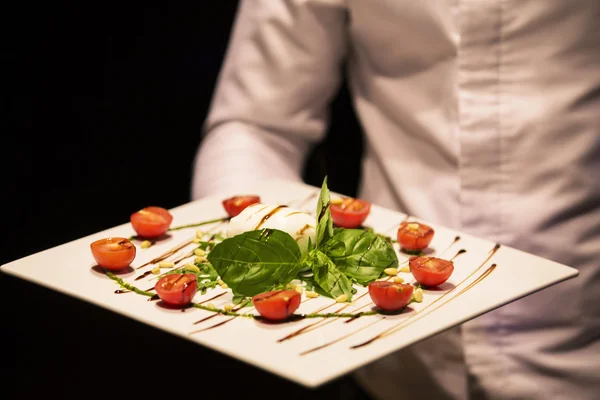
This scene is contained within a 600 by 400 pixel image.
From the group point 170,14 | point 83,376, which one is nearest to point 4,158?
point 170,14

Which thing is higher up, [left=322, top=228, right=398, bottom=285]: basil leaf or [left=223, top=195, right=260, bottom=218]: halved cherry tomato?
[left=223, top=195, right=260, bottom=218]: halved cherry tomato

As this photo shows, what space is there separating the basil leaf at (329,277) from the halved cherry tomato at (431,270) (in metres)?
0.11

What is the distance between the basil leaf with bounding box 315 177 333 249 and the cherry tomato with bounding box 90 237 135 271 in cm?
33

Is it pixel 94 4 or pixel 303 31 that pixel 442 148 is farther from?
pixel 94 4

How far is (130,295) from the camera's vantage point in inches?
42.3

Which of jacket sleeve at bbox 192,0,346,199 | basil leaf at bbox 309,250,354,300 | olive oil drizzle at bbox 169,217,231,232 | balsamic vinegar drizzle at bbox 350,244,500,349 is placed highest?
jacket sleeve at bbox 192,0,346,199

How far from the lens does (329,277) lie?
1.13 m

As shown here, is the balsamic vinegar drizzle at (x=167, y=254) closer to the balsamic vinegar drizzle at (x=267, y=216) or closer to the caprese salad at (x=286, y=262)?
the caprese salad at (x=286, y=262)

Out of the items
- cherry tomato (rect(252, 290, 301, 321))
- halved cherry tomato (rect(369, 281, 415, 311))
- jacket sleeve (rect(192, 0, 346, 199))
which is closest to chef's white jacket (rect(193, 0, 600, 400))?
jacket sleeve (rect(192, 0, 346, 199))

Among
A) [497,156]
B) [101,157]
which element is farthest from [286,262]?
[101,157]

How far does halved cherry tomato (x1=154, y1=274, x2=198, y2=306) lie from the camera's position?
3.39ft

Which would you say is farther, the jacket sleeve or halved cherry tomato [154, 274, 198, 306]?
the jacket sleeve

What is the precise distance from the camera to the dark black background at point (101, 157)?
201 cm

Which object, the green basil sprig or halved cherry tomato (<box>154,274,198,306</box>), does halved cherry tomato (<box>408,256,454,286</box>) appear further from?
halved cherry tomato (<box>154,274,198,306</box>)
